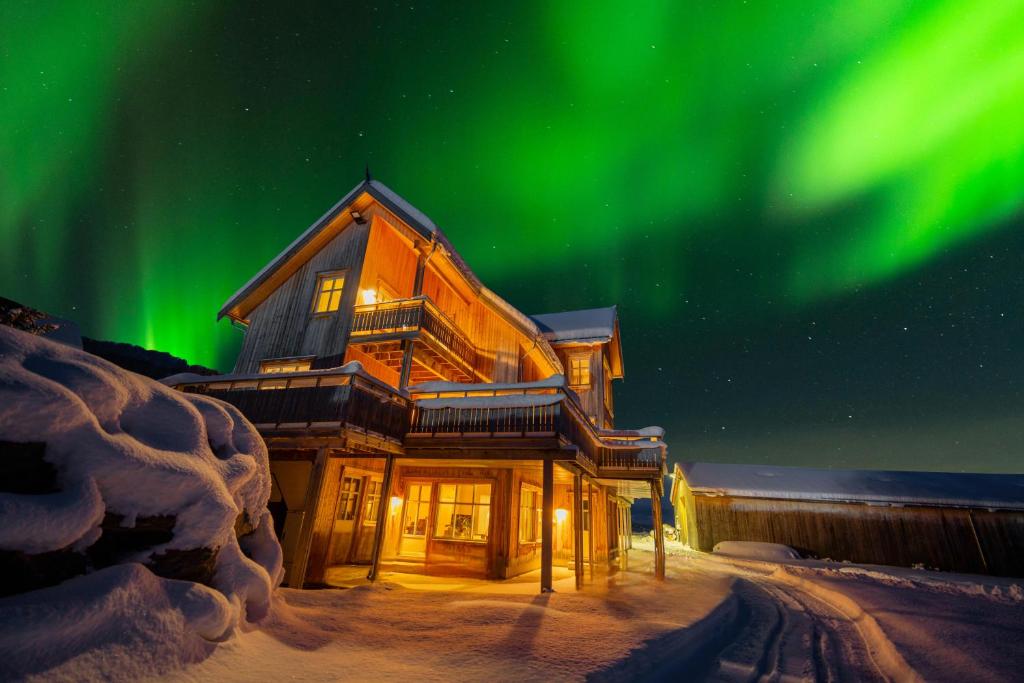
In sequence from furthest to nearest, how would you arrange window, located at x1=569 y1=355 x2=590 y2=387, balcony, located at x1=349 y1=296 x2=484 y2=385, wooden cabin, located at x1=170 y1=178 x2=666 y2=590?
window, located at x1=569 y1=355 x2=590 y2=387 < balcony, located at x1=349 y1=296 x2=484 y2=385 < wooden cabin, located at x1=170 y1=178 x2=666 y2=590

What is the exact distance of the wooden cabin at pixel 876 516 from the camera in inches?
985

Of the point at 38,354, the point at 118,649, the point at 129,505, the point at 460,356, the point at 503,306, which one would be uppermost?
the point at 503,306

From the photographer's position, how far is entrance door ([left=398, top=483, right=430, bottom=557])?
47.2 feet

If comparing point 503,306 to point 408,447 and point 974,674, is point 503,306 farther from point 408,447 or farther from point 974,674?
point 974,674

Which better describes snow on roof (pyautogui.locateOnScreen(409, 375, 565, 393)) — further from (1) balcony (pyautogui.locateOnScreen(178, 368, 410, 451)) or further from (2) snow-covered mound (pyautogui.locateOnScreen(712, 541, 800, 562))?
(2) snow-covered mound (pyautogui.locateOnScreen(712, 541, 800, 562))

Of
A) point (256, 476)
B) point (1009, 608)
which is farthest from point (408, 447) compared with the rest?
point (1009, 608)

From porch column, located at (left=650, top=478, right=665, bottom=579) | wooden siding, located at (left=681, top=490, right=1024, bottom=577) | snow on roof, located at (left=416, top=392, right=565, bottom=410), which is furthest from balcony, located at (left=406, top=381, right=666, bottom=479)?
wooden siding, located at (left=681, top=490, right=1024, bottom=577)

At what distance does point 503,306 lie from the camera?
19766 mm

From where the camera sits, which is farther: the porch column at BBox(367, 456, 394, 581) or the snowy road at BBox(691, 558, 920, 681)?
the porch column at BBox(367, 456, 394, 581)

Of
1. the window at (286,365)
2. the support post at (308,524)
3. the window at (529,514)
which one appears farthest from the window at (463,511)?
the window at (286,365)

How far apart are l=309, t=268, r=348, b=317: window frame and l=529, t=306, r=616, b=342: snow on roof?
427 inches

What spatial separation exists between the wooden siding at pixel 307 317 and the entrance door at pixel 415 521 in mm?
5167

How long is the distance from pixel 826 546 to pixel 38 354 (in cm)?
3473

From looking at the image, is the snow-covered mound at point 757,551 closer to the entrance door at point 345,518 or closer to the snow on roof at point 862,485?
the snow on roof at point 862,485
